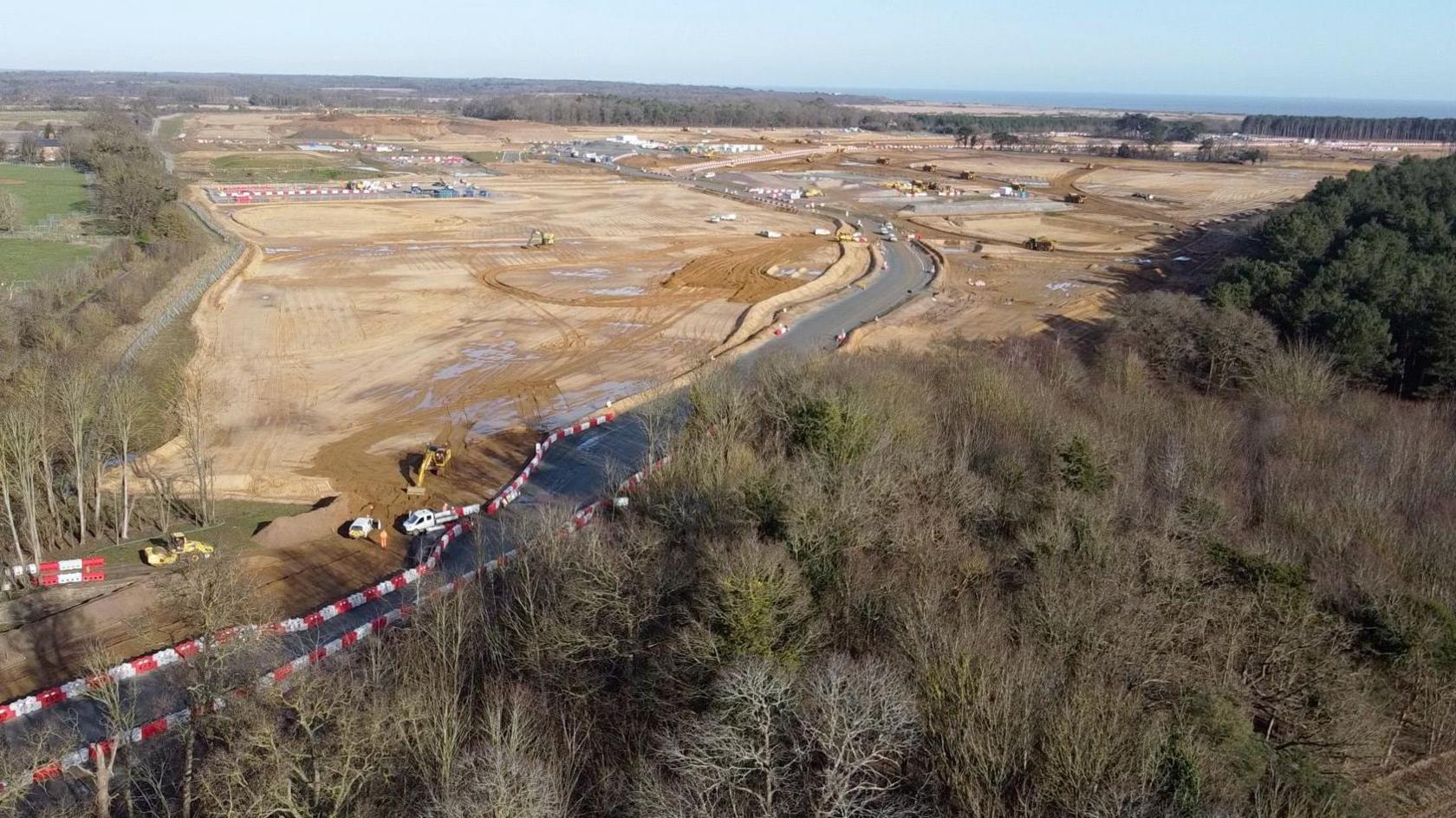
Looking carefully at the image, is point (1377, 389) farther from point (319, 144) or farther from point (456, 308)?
point (319, 144)

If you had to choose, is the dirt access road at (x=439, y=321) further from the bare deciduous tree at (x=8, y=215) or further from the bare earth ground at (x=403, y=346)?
the bare deciduous tree at (x=8, y=215)

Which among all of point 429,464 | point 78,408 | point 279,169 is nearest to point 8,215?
point 279,169

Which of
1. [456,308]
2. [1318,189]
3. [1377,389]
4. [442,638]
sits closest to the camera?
[442,638]

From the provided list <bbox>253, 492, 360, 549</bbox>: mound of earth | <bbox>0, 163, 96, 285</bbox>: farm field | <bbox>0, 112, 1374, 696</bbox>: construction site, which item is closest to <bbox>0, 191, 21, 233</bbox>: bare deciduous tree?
<bbox>0, 163, 96, 285</bbox>: farm field

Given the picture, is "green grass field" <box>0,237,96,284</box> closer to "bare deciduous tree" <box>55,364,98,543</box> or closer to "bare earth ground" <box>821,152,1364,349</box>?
"bare deciduous tree" <box>55,364,98,543</box>

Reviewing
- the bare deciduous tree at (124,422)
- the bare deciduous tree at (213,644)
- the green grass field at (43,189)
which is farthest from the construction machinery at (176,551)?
the green grass field at (43,189)

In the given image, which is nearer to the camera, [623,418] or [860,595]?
[860,595]

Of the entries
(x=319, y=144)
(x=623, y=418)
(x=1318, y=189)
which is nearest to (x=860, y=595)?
(x=623, y=418)
